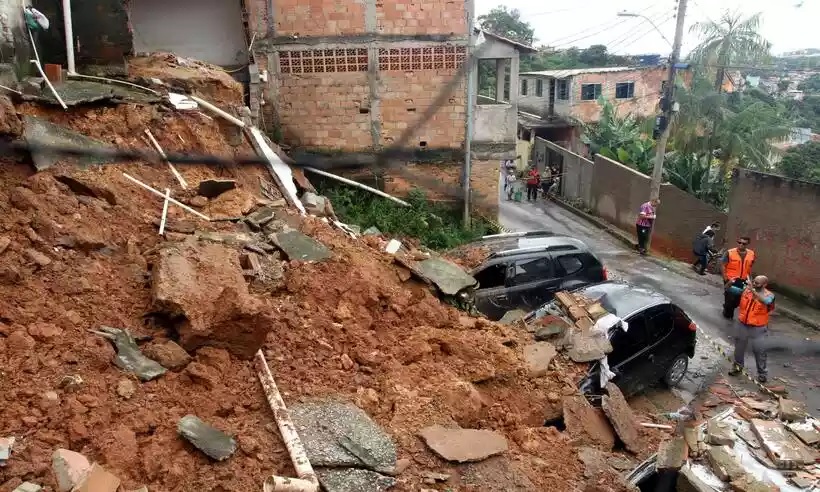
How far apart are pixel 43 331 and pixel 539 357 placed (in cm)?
459

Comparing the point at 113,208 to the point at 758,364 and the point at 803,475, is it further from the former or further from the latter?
the point at 758,364

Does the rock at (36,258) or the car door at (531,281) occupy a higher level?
the rock at (36,258)

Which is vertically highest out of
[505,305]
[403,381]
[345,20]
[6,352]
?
[345,20]

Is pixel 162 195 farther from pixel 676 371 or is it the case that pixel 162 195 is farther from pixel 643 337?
pixel 676 371

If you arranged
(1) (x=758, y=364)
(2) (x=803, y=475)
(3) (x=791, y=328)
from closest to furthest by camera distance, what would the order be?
(2) (x=803, y=475), (1) (x=758, y=364), (3) (x=791, y=328)

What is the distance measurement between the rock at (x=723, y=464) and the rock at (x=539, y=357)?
1.68 meters

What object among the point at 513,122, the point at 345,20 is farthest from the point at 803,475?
the point at 345,20

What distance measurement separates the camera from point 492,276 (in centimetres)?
872

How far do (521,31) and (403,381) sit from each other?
3337 centimetres

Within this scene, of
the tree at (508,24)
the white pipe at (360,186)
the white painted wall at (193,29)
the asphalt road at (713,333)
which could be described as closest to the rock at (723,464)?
the asphalt road at (713,333)

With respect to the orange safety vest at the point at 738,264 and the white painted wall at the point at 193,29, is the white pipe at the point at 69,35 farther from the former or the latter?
the orange safety vest at the point at 738,264

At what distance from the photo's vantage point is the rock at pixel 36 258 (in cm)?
482

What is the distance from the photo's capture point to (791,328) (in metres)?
10.3

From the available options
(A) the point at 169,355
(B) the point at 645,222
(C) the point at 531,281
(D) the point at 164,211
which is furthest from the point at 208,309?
(B) the point at 645,222
